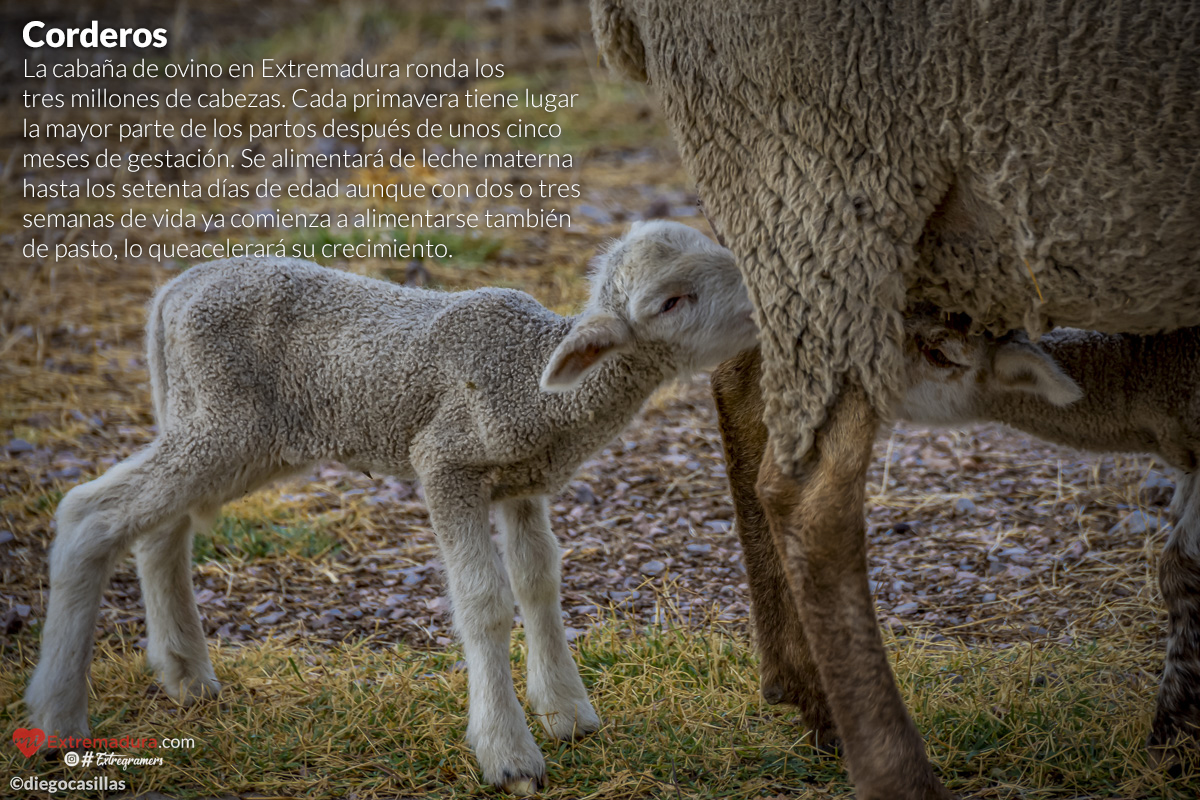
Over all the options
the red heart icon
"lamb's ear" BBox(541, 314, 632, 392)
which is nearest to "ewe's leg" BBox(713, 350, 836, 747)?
"lamb's ear" BBox(541, 314, 632, 392)

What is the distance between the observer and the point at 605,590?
16.4 feet

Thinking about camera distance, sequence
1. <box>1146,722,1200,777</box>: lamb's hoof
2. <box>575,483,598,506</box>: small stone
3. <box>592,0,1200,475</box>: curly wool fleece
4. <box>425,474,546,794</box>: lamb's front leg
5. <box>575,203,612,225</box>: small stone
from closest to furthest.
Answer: <box>592,0,1200,475</box>: curly wool fleece
<box>1146,722,1200,777</box>: lamb's hoof
<box>425,474,546,794</box>: lamb's front leg
<box>575,483,598,506</box>: small stone
<box>575,203,612,225</box>: small stone

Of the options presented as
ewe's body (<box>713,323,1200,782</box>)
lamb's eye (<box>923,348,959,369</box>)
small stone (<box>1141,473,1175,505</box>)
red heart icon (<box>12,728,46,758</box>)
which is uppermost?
lamb's eye (<box>923,348,959,369</box>)

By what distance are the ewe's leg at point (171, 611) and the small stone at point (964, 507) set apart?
10.3 feet

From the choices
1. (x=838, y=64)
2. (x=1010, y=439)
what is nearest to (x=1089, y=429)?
(x=838, y=64)

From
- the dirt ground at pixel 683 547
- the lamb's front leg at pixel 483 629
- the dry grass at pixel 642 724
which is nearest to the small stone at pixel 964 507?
the dirt ground at pixel 683 547

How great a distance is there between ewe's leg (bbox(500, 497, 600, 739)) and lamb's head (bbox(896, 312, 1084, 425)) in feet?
3.81

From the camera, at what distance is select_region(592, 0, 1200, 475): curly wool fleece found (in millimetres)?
2918

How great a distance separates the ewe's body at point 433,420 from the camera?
11.8 feet

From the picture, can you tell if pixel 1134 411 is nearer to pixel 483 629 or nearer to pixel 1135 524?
pixel 1135 524

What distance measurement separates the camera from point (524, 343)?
3785 millimetres

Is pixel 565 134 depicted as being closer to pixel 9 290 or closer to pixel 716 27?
pixel 9 290

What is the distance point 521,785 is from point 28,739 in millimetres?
1453

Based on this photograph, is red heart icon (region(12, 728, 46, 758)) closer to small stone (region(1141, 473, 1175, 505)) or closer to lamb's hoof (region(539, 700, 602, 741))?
lamb's hoof (region(539, 700, 602, 741))
